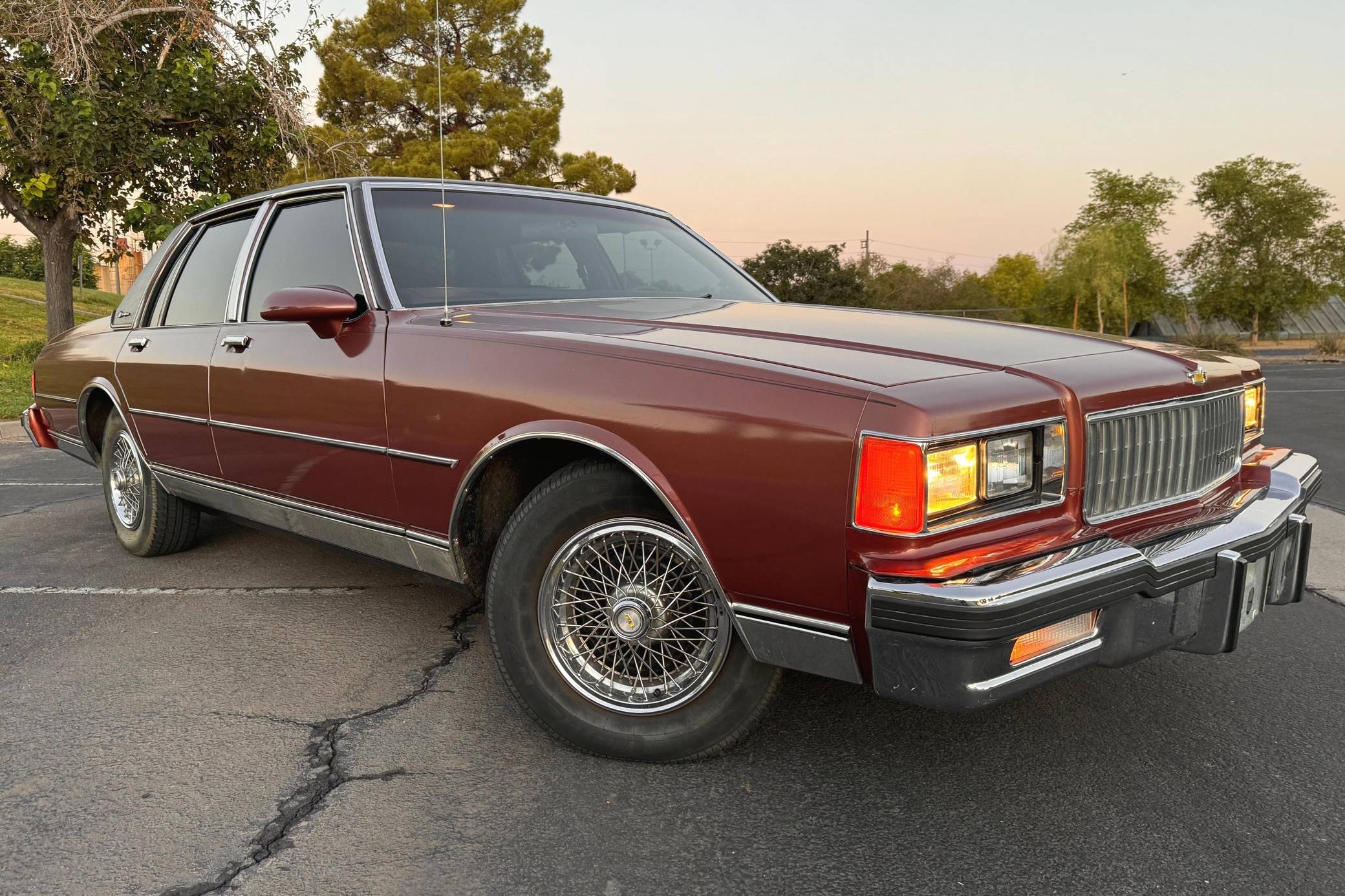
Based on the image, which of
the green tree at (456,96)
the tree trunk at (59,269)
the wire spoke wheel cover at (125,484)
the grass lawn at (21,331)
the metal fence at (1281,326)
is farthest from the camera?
the metal fence at (1281,326)

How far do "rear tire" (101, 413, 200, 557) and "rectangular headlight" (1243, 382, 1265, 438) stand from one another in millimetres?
4388

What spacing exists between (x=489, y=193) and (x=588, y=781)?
2196 millimetres

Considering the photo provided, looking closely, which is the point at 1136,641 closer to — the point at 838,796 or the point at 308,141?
the point at 838,796

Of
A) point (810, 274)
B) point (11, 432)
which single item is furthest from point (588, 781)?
point (810, 274)

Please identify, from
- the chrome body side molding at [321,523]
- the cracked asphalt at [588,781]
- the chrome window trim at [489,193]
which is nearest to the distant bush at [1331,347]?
the cracked asphalt at [588,781]

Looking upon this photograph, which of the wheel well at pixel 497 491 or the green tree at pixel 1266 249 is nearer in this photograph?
the wheel well at pixel 497 491

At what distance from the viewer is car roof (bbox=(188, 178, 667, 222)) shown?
138 inches

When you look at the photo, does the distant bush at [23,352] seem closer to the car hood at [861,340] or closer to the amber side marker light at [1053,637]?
the car hood at [861,340]

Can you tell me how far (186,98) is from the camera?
12453 mm

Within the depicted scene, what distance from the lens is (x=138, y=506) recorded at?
188 inches

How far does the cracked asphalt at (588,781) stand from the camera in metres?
2.12

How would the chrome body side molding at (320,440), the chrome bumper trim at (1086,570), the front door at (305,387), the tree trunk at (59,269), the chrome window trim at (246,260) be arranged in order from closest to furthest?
1. the chrome bumper trim at (1086,570)
2. the chrome body side molding at (320,440)
3. the front door at (305,387)
4. the chrome window trim at (246,260)
5. the tree trunk at (59,269)

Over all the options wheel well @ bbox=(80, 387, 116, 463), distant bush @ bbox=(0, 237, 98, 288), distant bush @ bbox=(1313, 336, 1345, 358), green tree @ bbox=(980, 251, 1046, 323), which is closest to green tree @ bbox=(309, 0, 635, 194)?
distant bush @ bbox=(0, 237, 98, 288)

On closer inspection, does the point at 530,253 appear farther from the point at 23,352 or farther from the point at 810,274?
the point at 810,274
